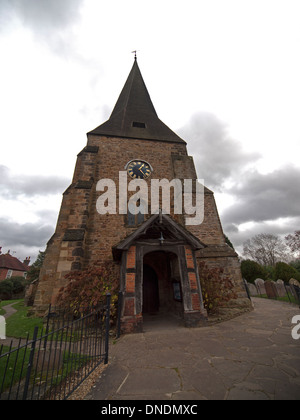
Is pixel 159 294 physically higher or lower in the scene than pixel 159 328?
higher

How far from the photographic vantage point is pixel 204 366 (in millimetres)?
3357

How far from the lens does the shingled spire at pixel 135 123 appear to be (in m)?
14.0

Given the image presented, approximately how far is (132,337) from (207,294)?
3.56 meters

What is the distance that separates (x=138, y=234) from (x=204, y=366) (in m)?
4.17

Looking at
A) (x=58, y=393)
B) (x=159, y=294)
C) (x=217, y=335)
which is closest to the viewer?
(x=58, y=393)

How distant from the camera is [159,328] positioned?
6254mm

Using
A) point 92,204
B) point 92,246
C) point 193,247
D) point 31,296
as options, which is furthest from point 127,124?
point 31,296

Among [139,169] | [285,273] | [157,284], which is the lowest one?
[157,284]

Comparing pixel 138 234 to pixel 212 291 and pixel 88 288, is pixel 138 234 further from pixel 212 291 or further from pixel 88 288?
pixel 212 291

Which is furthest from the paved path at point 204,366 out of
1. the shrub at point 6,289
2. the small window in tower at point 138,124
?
the shrub at point 6,289

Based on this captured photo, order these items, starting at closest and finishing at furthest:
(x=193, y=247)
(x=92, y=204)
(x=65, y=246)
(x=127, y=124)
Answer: (x=193, y=247) → (x=65, y=246) → (x=92, y=204) → (x=127, y=124)

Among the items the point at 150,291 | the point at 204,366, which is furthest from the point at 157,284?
the point at 204,366
